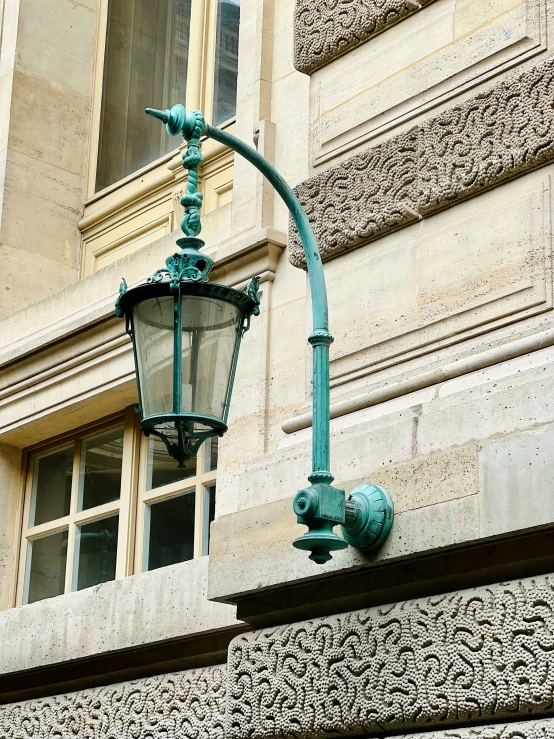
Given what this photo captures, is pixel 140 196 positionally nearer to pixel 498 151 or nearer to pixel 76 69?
pixel 76 69

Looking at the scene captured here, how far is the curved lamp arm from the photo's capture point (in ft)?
17.7

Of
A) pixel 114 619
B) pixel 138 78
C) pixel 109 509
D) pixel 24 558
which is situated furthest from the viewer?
pixel 138 78

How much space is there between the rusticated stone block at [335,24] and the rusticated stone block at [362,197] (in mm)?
669

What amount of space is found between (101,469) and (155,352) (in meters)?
4.00

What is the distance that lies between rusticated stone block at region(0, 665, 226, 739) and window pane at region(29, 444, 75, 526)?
162 cm

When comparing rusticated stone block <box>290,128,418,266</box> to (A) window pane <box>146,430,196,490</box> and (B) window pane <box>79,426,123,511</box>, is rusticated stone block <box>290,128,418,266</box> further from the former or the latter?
(B) window pane <box>79,426,123,511</box>

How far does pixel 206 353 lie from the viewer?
5.64 m

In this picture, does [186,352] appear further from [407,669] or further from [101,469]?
[101,469]

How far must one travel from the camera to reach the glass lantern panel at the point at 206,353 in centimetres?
555

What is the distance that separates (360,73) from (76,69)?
5.05 m

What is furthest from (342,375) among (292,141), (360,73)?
(292,141)

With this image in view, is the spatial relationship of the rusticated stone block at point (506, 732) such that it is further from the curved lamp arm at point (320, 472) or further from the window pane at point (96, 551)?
the window pane at point (96, 551)

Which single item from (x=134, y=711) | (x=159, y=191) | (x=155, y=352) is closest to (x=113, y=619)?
(x=134, y=711)

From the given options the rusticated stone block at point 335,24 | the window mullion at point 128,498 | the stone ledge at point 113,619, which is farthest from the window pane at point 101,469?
the rusticated stone block at point 335,24
